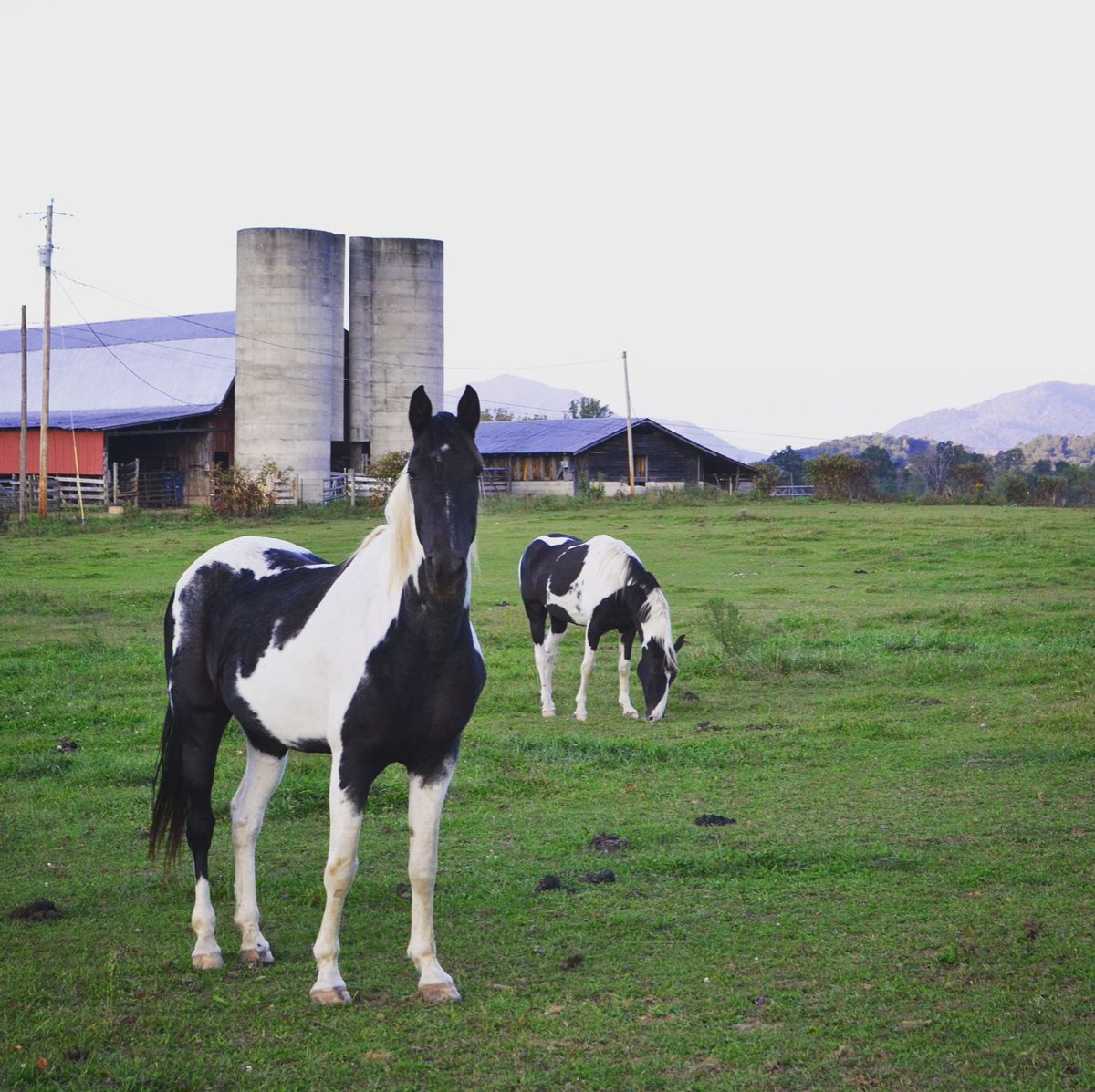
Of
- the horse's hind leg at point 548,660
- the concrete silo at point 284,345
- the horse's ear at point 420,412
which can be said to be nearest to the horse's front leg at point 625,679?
the horse's hind leg at point 548,660

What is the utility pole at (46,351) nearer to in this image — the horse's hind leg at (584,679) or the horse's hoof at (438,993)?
the horse's hind leg at (584,679)

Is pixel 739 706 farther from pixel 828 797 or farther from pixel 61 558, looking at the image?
pixel 61 558

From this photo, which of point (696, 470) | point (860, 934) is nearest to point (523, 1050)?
point (860, 934)

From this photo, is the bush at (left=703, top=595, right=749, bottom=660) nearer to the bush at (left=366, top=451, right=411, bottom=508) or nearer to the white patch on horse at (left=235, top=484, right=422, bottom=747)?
the white patch on horse at (left=235, top=484, right=422, bottom=747)

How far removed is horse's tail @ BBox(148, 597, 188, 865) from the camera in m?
5.91

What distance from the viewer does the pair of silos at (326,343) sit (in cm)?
4141

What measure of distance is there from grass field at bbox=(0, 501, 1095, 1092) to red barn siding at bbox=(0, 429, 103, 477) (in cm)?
2897

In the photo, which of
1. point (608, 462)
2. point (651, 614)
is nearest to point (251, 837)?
point (651, 614)

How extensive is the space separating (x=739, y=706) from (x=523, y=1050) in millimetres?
7229

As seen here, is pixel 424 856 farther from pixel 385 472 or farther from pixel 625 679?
pixel 385 472

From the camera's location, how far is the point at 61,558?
2489 cm

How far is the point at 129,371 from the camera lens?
159ft

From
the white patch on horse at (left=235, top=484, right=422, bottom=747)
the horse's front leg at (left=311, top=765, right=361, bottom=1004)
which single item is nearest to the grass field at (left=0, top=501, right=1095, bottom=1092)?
the horse's front leg at (left=311, top=765, right=361, bottom=1004)

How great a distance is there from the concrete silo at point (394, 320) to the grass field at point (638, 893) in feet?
101
